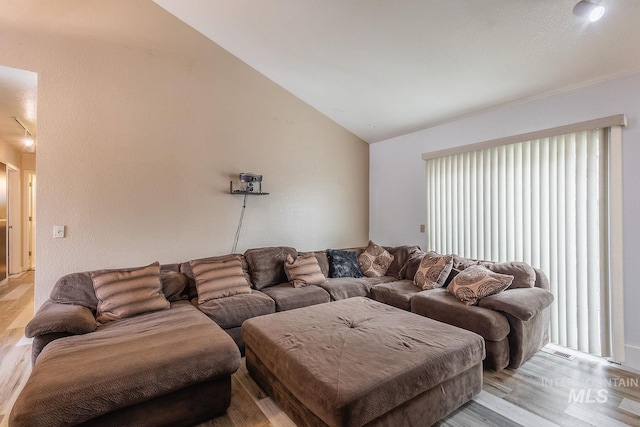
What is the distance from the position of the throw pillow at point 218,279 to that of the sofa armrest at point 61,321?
34.1 inches

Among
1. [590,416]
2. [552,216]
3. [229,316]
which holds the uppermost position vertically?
[552,216]

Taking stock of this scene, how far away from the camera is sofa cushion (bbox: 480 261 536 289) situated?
2770 millimetres

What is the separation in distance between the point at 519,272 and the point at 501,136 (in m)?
1.51

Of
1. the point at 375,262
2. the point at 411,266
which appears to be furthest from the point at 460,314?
the point at 375,262

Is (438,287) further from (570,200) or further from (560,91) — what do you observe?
(560,91)

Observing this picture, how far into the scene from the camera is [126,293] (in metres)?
2.49

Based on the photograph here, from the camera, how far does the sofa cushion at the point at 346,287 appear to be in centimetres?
337

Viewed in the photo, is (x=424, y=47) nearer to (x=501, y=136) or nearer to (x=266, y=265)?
(x=501, y=136)

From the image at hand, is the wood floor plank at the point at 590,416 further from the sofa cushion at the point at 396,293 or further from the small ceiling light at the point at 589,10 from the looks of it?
the small ceiling light at the point at 589,10

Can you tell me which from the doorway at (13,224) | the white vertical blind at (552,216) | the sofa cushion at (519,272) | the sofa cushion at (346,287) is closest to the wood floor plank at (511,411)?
the sofa cushion at (519,272)

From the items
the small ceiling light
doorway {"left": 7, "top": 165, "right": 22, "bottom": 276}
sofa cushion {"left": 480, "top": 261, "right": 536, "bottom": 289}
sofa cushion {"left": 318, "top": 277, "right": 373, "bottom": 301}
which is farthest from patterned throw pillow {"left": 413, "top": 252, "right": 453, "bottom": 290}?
doorway {"left": 7, "top": 165, "right": 22, "bottom": 276}

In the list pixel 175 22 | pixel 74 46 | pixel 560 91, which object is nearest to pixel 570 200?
pixel 560 91

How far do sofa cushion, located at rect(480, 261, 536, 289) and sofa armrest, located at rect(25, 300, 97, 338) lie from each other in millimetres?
3565

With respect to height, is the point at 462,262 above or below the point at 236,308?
above
